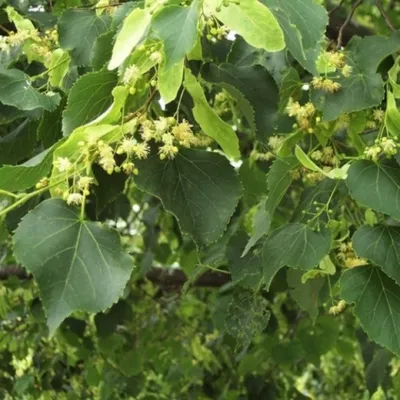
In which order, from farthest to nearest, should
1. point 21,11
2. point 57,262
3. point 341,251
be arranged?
point 21,11 < point 341,251 < point 57,262

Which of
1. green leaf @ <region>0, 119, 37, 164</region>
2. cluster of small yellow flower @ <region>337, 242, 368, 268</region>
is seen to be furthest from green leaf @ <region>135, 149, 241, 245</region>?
green leaf @ <region>0, 119, 37, 164</region>

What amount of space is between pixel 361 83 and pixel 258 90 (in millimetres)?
151

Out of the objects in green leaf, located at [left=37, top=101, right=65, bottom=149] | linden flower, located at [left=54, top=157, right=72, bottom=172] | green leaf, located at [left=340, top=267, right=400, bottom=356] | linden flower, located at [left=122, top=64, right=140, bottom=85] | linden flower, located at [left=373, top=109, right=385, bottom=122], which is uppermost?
linden flower, located at [left=122, top=64, right=140, bottom=85]

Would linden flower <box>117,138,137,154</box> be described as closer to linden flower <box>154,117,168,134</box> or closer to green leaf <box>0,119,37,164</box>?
linden flower <box>154,117,168,134</box>

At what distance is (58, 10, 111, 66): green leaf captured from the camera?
1268mm

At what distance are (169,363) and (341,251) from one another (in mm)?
1880

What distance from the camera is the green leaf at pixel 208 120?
3.27 ft

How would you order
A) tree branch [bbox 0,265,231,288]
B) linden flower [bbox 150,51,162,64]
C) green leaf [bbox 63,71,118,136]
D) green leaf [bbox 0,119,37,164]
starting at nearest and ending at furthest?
linden flower [bbox 150,51,162,64] < green leaf [bbox 63,71,118,136] < green leaf [bbox 0,119,37,164] < tree branch [bbox 0,265,231,288]

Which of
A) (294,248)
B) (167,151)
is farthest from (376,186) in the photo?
(167,151)

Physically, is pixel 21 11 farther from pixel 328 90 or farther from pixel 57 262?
pixel 57 262

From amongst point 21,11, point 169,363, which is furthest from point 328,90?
point 169,363

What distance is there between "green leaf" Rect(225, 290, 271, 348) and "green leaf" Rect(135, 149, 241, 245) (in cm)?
50

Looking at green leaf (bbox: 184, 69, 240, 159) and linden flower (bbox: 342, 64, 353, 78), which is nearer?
green leaf (bbox: 184, 69, 240, 159)

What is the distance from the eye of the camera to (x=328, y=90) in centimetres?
120
